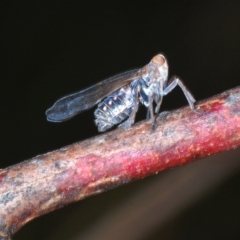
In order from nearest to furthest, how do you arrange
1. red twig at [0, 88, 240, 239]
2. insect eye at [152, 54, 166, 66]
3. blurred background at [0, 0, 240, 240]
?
1. red twig at [0, 88, 240, 239]
2. insect eye at [152, 54, 166, 66]
3. blurred background at [0, 0, 240, 240]

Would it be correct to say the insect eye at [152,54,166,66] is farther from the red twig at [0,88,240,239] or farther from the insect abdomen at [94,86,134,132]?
the red twig at [0,88,240,239]

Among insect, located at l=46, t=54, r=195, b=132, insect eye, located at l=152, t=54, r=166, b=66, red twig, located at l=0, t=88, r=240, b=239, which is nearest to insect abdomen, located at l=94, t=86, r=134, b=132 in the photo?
insect, located at l=46, t=54, r=195, b=132

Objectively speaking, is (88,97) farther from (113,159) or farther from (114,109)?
(113,159)

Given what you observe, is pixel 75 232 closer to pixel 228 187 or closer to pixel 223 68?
pixel 228 187

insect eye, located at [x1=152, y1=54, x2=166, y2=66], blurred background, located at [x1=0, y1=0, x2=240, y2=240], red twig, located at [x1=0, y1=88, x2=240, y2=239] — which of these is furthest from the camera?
blurred background, located at [x1=0, y1=0, x2=240, y2=240]

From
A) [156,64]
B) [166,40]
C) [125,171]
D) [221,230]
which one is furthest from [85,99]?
[166,40]

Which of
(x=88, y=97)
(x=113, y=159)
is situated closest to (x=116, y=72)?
(x=88, y=97)
